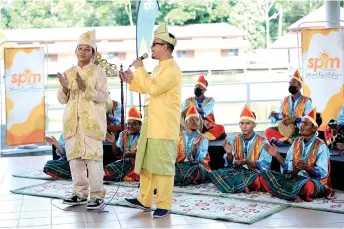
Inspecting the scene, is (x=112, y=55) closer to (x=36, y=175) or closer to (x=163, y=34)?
(x=36, y=175)

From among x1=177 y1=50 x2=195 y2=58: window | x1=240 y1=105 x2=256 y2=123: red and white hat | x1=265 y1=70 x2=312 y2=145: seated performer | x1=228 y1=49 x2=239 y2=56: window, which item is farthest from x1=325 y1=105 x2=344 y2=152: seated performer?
x1=177 y1=50 x2=195 y2=58: window

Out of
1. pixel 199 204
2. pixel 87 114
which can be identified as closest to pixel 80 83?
pixel 87 114

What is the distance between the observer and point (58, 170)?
22.3 feet

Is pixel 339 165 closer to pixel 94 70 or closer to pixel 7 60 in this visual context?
pixel 94 70

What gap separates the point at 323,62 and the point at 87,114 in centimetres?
366

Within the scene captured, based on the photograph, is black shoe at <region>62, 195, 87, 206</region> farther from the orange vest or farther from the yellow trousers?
the orange vest

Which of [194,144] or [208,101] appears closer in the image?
[194,144]

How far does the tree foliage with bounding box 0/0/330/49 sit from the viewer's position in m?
12.3

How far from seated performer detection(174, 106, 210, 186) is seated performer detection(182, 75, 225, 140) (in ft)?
3.40

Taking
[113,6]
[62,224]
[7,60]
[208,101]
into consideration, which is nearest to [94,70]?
[62,224]

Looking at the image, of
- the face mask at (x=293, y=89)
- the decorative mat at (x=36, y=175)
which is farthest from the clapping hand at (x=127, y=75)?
the face mask at (x=293, y=89)

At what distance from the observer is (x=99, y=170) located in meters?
5.30

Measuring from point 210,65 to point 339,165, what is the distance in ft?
29.7

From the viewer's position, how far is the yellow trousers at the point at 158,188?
5008mm
